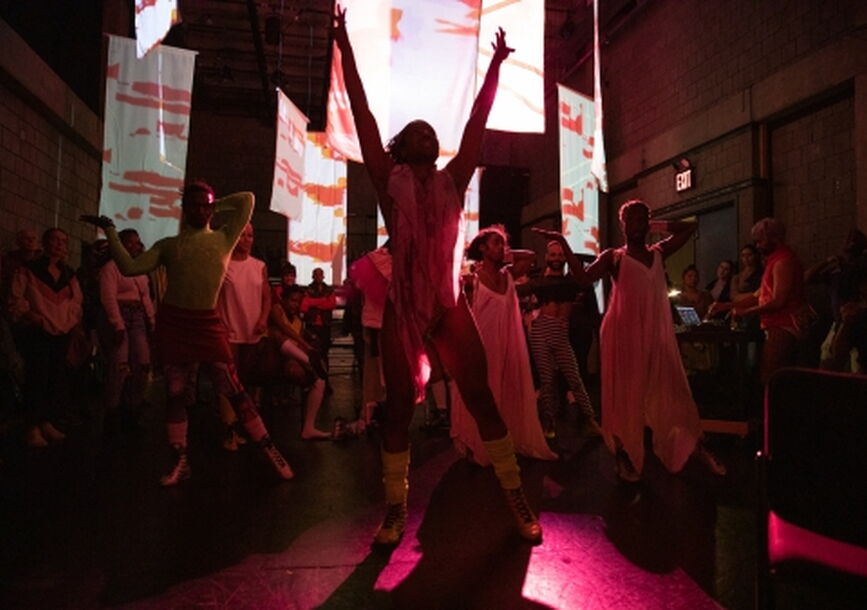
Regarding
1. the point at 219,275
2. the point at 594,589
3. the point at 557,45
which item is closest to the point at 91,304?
Result: the point at 219,275

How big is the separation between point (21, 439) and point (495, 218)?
15.1 m

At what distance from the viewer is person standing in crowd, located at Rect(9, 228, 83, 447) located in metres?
5.46

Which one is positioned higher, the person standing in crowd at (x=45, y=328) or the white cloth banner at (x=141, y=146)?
the white cloth banner at (x=141, y=146)

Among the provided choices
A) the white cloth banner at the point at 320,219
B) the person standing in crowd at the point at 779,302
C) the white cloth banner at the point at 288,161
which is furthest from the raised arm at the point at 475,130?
the white cloth banner at the point at 320,219

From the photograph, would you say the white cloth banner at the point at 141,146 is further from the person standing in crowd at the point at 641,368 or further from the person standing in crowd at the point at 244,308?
the person standing in crowd at the point at 641,368

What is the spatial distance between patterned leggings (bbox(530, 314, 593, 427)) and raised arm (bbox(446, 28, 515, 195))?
288 centimetres

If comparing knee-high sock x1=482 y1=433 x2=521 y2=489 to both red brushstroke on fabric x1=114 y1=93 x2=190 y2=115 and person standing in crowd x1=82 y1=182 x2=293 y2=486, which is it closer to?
person standing in crowd x1=82 y1=182 x2=293 y2=486

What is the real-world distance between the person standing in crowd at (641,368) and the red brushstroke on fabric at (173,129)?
6796 mm

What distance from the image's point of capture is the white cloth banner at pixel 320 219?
11.2m

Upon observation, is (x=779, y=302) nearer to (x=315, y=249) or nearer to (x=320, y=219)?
(x=315, y=249)

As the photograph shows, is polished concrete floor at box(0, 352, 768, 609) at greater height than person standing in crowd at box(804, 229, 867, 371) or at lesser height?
lesser

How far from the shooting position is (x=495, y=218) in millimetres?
18953

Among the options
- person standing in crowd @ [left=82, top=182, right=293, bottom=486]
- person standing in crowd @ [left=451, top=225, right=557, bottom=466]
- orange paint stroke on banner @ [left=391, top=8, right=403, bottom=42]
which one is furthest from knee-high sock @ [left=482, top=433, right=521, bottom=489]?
orange paint stroke on banner @ [left=391, top=8, right=403, bottom=42]

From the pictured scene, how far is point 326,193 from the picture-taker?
1167 centimetres
